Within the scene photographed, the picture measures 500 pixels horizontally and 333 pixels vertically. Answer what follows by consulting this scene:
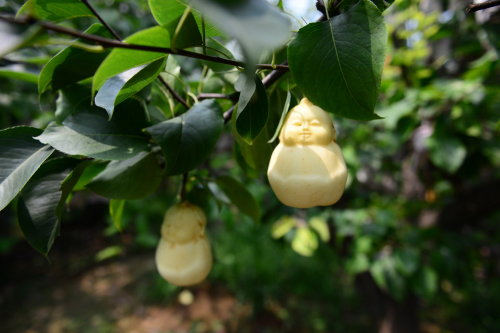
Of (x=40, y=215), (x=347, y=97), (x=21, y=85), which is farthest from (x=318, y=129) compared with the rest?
(x=21, y=85)

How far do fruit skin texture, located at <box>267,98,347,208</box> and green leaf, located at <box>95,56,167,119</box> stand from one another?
5.8 inches

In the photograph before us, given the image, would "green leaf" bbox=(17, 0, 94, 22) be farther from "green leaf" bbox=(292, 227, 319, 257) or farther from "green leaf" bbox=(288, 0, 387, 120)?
"green leaf" bbox=(292, 227, 319, 257)

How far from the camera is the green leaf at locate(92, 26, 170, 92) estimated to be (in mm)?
277

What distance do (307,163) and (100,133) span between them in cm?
23

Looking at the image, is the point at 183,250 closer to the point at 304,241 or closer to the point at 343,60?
the point at 343,60

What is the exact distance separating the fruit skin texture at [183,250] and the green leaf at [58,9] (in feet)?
0.94

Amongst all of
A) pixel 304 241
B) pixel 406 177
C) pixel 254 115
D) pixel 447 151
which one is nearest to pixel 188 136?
pixel 254 115

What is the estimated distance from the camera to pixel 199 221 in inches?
19.6

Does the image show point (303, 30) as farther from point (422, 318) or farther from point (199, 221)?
point (422, 318)

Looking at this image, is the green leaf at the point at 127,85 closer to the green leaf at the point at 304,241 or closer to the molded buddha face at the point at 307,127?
the molded buddha face at the point at 307,127

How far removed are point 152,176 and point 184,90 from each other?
14 centimetres

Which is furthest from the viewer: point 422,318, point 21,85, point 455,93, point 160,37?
point 422,318

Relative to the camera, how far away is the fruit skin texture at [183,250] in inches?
18.4

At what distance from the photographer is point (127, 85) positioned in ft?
1.06
